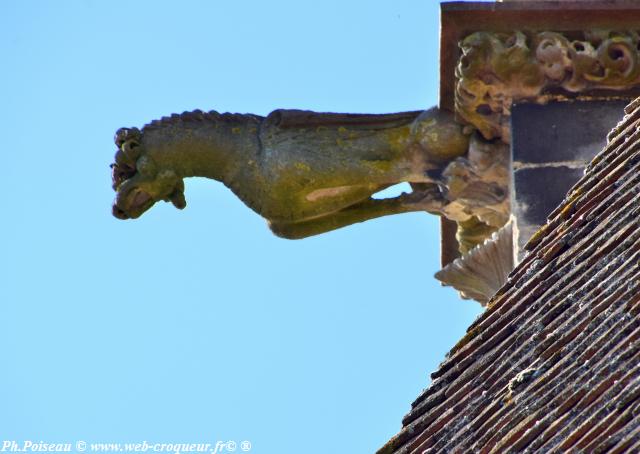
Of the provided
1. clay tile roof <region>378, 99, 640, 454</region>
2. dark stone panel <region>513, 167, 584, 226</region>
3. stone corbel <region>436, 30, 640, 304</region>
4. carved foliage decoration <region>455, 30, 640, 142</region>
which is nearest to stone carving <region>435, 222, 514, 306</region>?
stone corbel <region>436, 30, 640, 304</region>

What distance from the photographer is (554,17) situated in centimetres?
854

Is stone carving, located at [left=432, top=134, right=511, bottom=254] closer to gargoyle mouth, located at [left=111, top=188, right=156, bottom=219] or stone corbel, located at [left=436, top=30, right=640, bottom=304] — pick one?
stone corbel, located at [left=436, top=30, right=640, bottom=304]

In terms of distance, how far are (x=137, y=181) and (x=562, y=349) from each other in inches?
168

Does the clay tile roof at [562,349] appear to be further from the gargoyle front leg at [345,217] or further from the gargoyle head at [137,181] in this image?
the gargoyle head at [137,181]

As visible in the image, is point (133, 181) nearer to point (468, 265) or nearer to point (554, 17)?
point (468, 265)

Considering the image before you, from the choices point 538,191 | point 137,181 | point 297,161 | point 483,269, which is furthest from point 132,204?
point 538,191

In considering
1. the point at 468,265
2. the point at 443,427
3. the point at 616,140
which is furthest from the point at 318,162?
the point at 443,427

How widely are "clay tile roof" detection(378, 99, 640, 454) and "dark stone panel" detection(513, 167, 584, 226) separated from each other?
1863 millimetres

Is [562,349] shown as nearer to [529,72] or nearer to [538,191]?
[538,191]

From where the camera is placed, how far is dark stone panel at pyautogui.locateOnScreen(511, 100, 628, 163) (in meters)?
8.46

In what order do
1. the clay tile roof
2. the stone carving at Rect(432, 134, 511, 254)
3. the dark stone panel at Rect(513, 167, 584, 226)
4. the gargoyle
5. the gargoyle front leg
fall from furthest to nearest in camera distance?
the gargoyle front leg → the gargoyle → the stone carving at Rect(432, 134, 511, 254) → the dark stone panel at Rect(513, 167, 584, 226) → the clay tile roof

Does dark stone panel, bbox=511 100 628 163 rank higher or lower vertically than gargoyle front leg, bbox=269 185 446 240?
lower

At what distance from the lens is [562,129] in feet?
27.9

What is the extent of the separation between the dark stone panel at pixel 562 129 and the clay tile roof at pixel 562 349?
6.23ft
